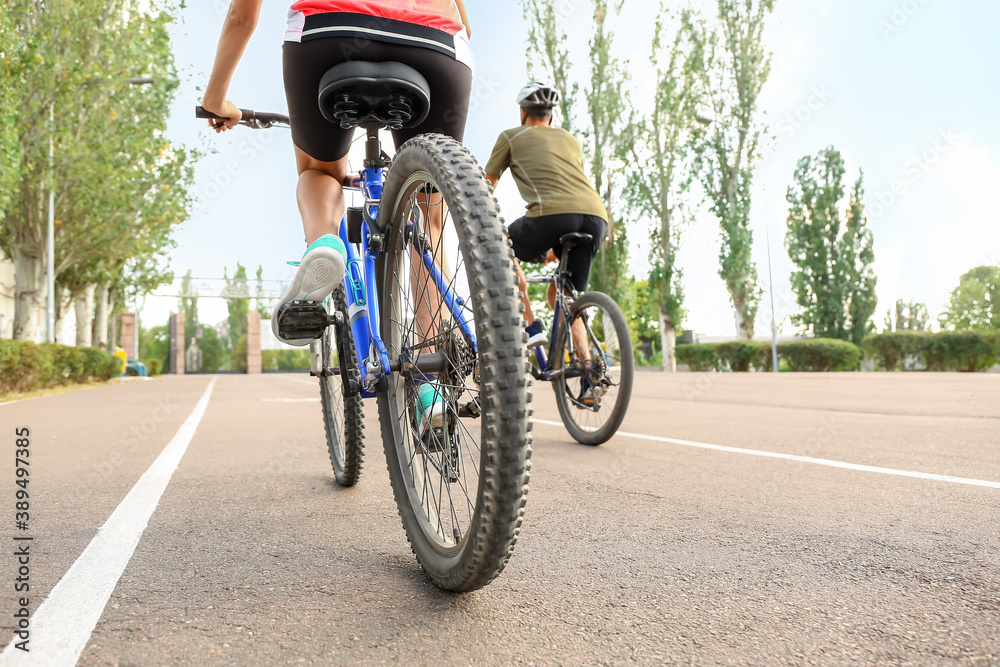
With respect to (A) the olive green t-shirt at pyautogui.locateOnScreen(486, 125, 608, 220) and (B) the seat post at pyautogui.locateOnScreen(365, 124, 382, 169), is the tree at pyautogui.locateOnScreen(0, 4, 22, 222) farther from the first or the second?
(B) the seat post at pyautogui.locateOnScreen(365, 124, 382, 169)

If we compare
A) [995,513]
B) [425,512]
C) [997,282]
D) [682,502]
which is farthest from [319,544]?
[997,282]

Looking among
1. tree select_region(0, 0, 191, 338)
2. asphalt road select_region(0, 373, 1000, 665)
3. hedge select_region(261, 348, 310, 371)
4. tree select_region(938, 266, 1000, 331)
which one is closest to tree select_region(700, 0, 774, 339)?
tree select_region(0, 0, 191, 338)

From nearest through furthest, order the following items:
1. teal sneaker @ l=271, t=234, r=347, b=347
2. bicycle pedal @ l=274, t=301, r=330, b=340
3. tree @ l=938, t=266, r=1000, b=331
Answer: teal sneaker @ l=271, t=234, r=347, b=347 < bicycle pedal @ l=274, t=301, r=330, b=340 < tree @ l=938, t=266, r=1000, b=331

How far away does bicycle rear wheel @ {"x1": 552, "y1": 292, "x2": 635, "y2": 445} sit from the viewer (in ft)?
13.9

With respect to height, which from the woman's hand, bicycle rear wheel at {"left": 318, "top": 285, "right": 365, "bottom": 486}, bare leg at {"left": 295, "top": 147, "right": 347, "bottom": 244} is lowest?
bicycle rear wheel at {"left": 318, "top": 285, "right": 365, "bottom": 486}

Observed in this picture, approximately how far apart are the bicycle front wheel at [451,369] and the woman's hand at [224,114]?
1.08 meters

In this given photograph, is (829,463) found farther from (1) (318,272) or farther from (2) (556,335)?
(1) (318,272)

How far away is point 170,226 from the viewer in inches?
981

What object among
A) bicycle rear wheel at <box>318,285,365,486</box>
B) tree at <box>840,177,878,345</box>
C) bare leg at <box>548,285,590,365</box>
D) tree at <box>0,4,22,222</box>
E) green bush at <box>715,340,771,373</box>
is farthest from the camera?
tree at <box>840,177,878,345</box>

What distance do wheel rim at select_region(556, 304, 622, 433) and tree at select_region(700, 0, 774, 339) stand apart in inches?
1054

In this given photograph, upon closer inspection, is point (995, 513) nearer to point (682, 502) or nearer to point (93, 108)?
point (682, 502)

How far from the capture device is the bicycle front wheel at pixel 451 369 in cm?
139

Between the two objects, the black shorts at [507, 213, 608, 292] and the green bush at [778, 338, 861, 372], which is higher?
the black shorts at [507, 213, 608, 292]

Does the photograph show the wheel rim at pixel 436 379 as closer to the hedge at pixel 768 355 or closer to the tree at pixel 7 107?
the tree at pixel 7 107
